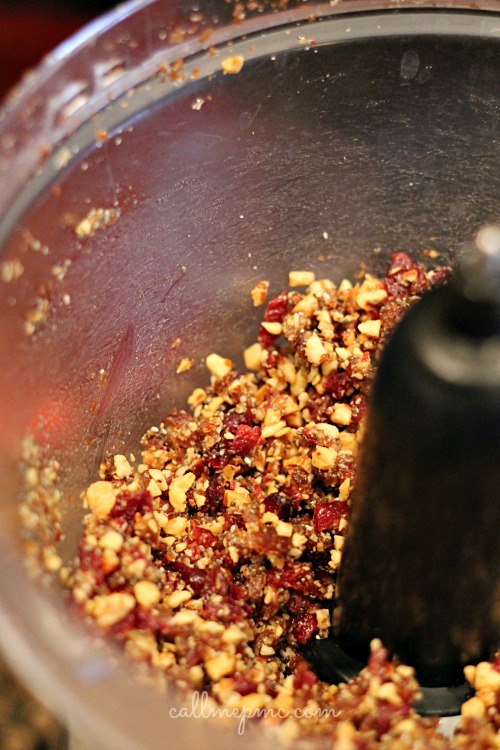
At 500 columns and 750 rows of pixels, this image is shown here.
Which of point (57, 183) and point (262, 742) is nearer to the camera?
point (262, 742)

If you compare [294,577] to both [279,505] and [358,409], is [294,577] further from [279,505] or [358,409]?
[358,409]

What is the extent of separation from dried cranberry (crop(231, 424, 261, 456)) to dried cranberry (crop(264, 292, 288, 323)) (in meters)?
0.18

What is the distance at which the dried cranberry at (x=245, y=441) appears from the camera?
1.05 meters

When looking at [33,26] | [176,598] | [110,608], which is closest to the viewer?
[110,608]

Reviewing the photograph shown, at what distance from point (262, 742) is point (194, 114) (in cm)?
70

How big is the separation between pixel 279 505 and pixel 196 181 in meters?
0.41

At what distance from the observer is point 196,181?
1020 millimetres

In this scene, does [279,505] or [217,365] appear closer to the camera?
[279,505]

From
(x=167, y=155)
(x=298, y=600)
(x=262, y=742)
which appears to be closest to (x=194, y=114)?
(x=167, y=155)

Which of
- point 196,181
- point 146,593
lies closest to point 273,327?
point 196,181

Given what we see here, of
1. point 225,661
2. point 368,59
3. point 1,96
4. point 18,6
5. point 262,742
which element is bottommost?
point 262,742

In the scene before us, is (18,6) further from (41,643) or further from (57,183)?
(41,643)

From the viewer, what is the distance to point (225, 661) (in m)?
0.81

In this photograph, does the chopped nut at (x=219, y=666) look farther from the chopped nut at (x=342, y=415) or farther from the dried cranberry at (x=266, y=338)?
the dried cranberry at (x=266, y=338)
